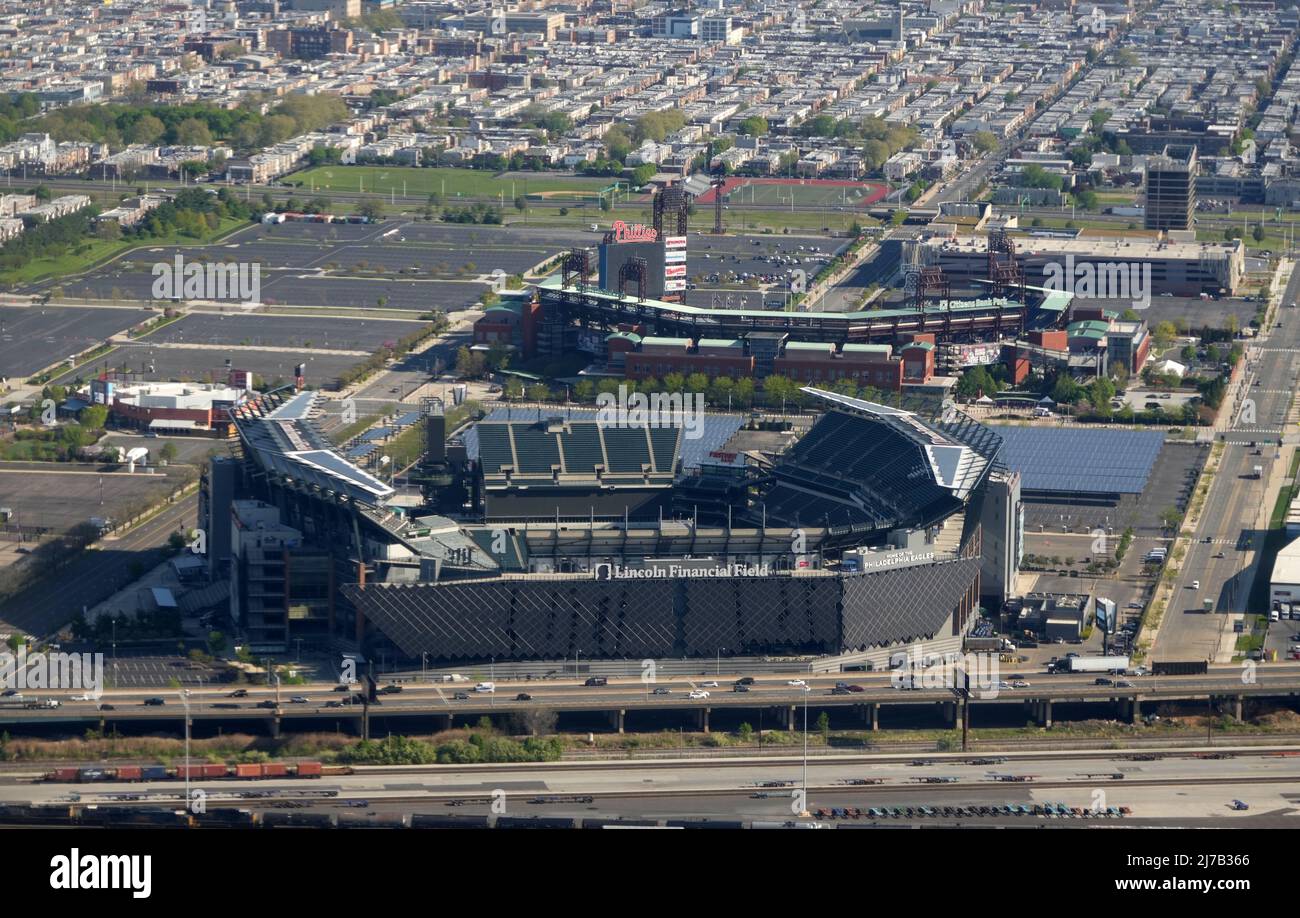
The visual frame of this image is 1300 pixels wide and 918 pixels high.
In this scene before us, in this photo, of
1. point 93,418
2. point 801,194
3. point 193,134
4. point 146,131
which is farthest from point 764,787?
point 146,131

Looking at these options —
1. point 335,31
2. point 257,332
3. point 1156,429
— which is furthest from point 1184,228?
point 335,31

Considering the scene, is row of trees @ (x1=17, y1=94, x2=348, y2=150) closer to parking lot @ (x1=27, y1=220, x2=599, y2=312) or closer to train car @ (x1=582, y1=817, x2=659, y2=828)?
parking lot @ (x1=27, y1=220, x2=599, y2=312)

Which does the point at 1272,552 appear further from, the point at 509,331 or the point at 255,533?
the point at 509,331

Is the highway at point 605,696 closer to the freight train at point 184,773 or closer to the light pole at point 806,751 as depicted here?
the light pole at point 806,751

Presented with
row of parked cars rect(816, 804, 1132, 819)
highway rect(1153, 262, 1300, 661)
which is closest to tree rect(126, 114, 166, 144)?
highway rect(1153, 262, 1300, 661)

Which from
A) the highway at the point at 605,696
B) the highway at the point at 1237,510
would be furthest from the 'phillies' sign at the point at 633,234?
the highway at the point at 605,696

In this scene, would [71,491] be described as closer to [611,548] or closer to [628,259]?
[611,548]
